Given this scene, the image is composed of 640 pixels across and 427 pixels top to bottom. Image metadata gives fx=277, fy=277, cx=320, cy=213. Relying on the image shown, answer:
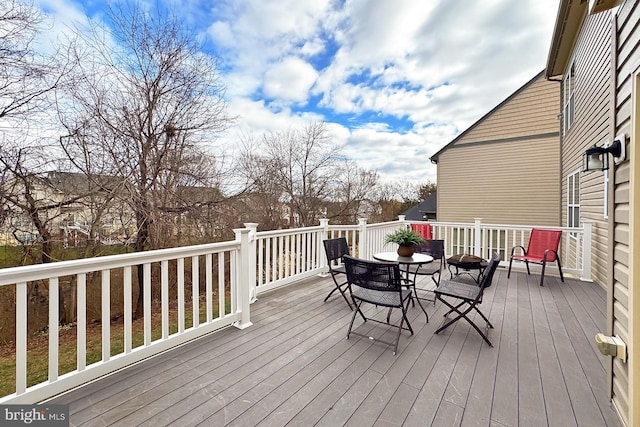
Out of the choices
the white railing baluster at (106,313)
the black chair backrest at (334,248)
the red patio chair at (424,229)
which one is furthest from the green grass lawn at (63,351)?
the red patio chair at (424,229)

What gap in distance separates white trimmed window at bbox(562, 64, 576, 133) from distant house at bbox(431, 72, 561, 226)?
3.84ft

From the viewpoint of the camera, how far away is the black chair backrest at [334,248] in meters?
4.12

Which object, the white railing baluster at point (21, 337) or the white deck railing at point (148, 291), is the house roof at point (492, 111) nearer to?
the white deck railing at point (148, 291)

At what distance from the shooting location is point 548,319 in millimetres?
3303

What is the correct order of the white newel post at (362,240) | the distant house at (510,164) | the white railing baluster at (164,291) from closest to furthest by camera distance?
the white railing baluster at (164,291) → the white newel post at (362,240) → the distant house at (510,164)

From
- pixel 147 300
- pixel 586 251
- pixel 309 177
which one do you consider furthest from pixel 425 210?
pixel 147 300

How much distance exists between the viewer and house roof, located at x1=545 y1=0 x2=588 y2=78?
5.15 meters

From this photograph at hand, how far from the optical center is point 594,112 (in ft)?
15.6

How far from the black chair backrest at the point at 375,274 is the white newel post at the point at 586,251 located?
177 inches

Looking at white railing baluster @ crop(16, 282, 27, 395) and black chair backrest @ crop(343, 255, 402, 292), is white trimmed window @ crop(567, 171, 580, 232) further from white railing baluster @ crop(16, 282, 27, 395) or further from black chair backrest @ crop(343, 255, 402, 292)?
white railing baluster @ crop(16, 282, 27, 395)

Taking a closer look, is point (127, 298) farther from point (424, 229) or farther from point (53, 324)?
point (424, 229)

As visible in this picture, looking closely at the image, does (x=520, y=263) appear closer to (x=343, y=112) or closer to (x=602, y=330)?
(x=602, y=330)

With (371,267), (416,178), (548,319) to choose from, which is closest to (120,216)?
(371,267)

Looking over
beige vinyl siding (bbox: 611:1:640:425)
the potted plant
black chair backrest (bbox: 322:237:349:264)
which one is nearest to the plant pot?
the potted plant
